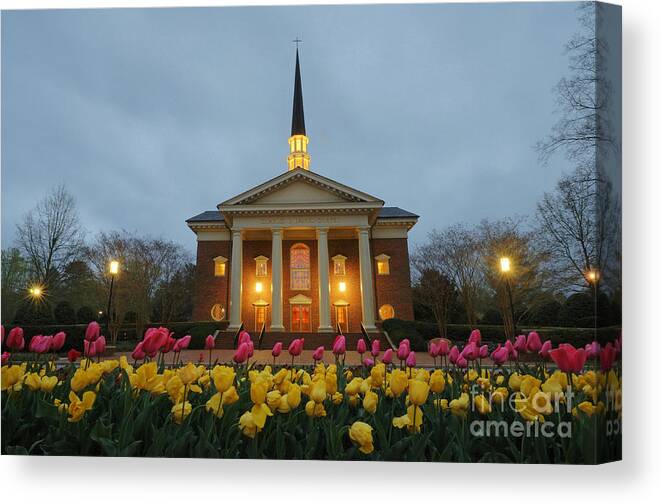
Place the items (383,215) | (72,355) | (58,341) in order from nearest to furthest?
(58,341), (72,355), (383,215)

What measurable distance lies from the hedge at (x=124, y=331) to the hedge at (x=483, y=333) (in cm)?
324

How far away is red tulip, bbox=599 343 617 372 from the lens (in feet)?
16.0

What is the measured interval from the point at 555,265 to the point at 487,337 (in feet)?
4.57

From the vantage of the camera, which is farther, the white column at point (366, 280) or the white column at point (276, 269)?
the white column at point (276, 269)

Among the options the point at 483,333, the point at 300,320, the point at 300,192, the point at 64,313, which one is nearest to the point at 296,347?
the point at 483,333

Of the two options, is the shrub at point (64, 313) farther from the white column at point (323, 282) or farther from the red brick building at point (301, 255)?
the white column at point (323, 282)

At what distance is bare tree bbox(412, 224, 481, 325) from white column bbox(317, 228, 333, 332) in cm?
272

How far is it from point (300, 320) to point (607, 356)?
6.48 meters

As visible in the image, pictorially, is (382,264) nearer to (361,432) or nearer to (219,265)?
(219,265)

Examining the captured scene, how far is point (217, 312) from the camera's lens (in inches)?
366

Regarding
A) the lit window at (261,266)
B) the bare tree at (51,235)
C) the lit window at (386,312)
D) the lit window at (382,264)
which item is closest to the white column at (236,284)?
the lit window at (261,266)

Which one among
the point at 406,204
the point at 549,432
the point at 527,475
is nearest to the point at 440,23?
the point at 406,204

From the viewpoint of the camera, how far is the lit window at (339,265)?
13.9 meters

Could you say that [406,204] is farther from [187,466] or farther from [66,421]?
[66,421]
